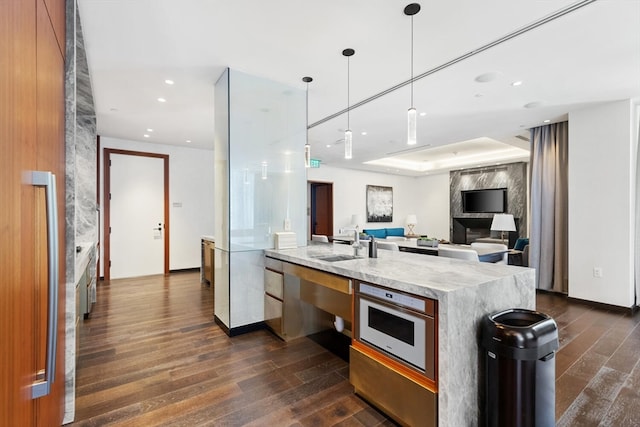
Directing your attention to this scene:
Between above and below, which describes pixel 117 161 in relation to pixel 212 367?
above

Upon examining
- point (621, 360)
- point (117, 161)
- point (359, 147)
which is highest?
point (359, 147)

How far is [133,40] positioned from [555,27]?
3589 millimetres

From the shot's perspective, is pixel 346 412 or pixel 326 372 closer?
pixel 346 412

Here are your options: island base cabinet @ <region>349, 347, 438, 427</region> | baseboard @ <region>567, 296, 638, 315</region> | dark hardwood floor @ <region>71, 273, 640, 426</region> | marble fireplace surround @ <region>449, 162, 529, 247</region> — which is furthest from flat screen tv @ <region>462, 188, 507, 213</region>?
island base cabinet @ <region>349, 347, 438, 427</region>

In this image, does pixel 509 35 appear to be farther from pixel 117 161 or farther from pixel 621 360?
pixel 117 161

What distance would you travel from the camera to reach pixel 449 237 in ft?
32.3

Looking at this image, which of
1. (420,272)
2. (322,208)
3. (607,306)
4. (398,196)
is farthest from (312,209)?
(420,272)

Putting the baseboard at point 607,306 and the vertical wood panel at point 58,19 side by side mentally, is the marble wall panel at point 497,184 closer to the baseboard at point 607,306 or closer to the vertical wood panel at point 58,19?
the baseboard at point 607,306

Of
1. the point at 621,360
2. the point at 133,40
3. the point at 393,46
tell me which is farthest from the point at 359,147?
the point at 621,360

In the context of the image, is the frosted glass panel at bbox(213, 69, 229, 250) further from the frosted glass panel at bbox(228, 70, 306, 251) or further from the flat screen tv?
the flat screen tv

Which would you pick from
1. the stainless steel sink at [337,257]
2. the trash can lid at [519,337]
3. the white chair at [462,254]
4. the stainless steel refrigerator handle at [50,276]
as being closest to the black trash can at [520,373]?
the trash can lid at [519,337]

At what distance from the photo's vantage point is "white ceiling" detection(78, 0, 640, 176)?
7.41 feet

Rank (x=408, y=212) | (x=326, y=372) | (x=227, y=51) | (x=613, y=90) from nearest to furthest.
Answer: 1. (x=326, y=372)
2. (x=227, y=51)
3. (x=613, y=90)
4. (x=408, y=212)

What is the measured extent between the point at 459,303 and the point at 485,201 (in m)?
8.24
